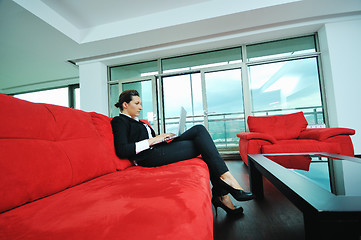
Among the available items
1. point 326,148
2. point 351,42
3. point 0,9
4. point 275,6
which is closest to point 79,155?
point 326,148

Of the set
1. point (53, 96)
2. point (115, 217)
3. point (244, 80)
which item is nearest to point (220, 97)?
point (244, 80)

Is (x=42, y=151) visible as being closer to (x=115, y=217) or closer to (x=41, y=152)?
(x=41, y=152)

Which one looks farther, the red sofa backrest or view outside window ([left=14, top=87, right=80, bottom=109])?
view outside window ([left=14, top=87, right=80, bottom=109])

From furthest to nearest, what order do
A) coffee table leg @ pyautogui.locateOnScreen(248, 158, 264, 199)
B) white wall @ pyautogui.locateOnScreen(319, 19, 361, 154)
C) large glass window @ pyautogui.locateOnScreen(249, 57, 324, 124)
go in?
1. large glass window @ pyautogui.locateOnScreen(249, 57, 324, 124)
2. white wall @ pyautogui.locateOnScreen(319, 19, 361, 154)
3. coffee table leg @ pyautogui.locateOnScreen(248, 158, 264, 199)

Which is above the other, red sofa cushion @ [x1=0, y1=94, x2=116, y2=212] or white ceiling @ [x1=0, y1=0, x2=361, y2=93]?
white ceiling @ [x1=0, y1=0, x2=361, y2=93]

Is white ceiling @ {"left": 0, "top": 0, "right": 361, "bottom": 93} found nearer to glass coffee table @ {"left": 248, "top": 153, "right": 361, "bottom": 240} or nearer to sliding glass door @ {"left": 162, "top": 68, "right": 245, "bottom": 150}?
sliding glass door @ {"left": 162, "top": 68, "right": 245, "bottom": 150}

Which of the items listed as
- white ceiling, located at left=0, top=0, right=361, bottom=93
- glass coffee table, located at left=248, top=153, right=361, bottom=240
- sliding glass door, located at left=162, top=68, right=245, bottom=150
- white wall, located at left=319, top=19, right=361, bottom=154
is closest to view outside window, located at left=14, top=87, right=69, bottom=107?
white ceiling, located at left=0, top=0, right=361, bottom=93

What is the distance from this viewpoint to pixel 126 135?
4.05ft

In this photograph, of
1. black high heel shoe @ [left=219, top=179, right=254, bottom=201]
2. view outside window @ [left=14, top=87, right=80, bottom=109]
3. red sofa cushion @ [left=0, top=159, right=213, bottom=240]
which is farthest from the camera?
view outside window @ [left=14, top=87, right=80, bottom=109]

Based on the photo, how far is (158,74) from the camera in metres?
4.48

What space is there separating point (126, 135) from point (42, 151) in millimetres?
576

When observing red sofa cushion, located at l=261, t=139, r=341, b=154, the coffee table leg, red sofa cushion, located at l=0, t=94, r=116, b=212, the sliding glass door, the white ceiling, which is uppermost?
the white ceiling

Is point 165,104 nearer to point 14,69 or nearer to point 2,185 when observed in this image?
point 2,185

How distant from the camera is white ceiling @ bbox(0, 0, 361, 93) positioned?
117 inches
